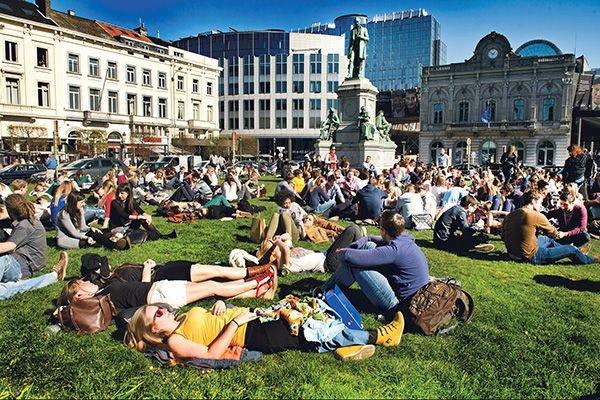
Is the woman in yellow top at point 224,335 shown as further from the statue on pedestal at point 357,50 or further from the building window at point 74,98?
the building window at point 74,98

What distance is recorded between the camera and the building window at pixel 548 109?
189ft

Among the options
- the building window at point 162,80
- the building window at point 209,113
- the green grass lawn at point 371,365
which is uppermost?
the building window at point 162,80

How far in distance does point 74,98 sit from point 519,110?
53973mm

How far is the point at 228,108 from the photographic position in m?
82.9

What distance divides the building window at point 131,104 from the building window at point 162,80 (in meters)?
4.19

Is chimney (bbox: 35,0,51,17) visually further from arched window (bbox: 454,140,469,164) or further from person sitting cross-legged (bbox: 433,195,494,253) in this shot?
person sitting cross-legged (bbox: 433,195,494,253)

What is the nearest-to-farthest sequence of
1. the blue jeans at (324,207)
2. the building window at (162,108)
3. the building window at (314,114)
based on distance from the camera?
1. the blue jeans at (324,207)
2. the building window at (162,108)
3. the building window at (314,114)

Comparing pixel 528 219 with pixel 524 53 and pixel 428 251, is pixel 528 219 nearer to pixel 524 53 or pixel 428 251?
pixel 428 251

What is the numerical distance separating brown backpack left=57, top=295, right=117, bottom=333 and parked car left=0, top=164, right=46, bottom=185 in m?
22.9

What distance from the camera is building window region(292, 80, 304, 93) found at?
78.9m

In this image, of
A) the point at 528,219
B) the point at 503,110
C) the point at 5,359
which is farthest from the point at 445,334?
the point at 503,110

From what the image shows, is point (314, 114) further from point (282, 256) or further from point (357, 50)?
point (282, 256)

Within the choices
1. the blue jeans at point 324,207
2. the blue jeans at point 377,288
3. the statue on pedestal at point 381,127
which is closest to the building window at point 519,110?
the statue on pedestal at point 381,127

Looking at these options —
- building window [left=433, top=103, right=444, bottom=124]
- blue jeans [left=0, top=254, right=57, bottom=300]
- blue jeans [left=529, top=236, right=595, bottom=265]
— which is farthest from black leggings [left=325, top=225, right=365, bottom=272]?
building window [left=433, top=103, right=444, bottom=124]
